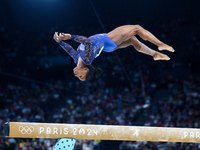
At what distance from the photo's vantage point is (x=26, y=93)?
38.7ft

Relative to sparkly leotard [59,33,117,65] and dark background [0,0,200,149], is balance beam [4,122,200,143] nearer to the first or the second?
sparkly leotard [59,33,117,65]

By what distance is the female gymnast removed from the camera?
12.9 ft

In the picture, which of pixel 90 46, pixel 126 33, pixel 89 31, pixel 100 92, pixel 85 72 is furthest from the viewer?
pixel 89 31

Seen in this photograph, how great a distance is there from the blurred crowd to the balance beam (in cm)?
392

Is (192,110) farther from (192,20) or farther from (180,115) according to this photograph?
(192,20)

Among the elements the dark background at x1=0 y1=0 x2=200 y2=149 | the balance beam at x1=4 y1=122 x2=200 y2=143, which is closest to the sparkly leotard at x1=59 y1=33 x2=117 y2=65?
the balance beam at x1=4 y1=122 x2=200 y2=143

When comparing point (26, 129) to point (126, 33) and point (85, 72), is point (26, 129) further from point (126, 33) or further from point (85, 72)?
point (126, 33)

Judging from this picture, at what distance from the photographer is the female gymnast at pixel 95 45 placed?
3.93 meters

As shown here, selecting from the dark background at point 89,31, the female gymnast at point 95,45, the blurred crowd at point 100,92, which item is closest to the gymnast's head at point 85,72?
the female gymnast at point 95,45

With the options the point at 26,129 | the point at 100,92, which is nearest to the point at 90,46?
the point at 26,129

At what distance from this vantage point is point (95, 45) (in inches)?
161

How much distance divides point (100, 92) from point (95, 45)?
7073mm

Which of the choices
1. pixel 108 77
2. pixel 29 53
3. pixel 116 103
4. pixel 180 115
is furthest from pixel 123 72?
pixel 29 53

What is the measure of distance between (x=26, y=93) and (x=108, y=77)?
372cm
